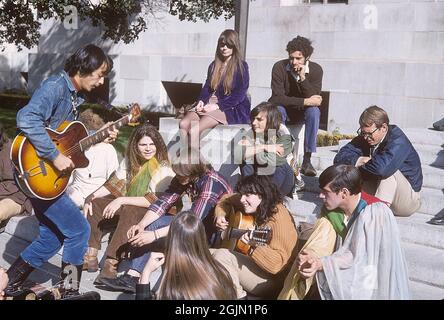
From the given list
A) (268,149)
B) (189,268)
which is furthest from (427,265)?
(189,268)

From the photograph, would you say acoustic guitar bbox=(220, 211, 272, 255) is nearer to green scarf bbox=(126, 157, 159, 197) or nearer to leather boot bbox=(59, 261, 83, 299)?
green scarf bbox=(126, 157, 159, 197)

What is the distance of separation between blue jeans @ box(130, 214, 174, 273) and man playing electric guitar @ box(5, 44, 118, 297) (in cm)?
49

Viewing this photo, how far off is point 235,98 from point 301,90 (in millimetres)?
841

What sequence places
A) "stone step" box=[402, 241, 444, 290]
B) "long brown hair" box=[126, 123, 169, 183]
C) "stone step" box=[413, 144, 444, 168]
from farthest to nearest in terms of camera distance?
"stone step" box=[413, 144, 444, 168]
"long brown hair" box=[126, 123, 169, 183]
"stone step" box=[402, 241, 444, 290]

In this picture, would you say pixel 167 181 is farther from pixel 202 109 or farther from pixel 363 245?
pixel 363 245

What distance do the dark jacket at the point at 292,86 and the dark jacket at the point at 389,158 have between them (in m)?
1.41

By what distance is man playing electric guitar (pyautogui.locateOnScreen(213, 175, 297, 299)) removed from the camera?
209 inches

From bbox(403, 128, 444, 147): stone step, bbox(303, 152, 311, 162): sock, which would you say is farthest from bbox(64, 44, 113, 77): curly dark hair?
bbox(403, 128, 444, 147): stone step

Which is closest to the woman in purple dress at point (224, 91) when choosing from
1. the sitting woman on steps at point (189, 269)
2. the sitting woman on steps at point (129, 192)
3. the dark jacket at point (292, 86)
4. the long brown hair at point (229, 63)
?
the long brown hair at point (229, 63)

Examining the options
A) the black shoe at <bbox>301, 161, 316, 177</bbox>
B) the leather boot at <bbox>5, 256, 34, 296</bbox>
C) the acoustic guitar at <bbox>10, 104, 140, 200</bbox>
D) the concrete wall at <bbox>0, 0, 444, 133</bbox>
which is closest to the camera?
the acoustic guitar at <bbox>10, 104, 140, 200</bbox>

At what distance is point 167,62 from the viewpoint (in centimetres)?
1653

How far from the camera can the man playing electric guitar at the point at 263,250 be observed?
5.31m

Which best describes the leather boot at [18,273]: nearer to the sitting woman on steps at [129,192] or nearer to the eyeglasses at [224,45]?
the sitting woman on steps at [129,192]

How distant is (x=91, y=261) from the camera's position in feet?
22.0
